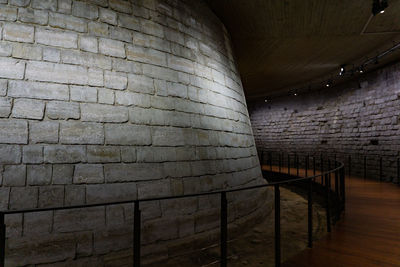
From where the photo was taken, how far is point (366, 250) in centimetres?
252

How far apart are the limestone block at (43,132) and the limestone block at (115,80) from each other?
0.76 m

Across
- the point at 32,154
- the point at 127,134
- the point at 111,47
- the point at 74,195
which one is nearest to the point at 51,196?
the point at 74,195

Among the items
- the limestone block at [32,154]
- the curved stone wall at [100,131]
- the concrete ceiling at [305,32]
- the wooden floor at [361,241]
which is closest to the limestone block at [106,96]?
the curved stone wall at [100,131]

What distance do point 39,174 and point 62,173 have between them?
20 cm

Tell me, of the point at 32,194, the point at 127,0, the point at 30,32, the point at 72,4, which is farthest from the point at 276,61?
the point at 32,194

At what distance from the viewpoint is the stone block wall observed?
7715 millimetres

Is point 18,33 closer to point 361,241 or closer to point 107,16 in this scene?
point 107,16

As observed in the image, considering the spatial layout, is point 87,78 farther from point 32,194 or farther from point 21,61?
point 32,194

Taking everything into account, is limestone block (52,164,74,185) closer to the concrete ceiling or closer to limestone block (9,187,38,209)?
limestone block (9,187,38,209)

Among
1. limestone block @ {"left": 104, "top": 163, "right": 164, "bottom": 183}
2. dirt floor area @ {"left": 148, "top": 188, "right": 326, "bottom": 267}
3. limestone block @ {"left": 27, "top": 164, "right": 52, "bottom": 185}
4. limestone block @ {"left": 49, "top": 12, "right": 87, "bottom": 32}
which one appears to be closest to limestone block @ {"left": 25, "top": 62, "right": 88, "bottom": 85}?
limestone block @ {"left": 49, "top": 12, "right": 87, "bottom": 32}

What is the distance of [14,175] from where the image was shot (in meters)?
2.33

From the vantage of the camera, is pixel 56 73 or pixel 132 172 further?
pixel 132 172

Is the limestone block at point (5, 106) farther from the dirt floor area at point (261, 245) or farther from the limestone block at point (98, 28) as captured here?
Result: the dirt floor area at point (261, 245)

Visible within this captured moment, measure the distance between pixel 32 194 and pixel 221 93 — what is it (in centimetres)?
Result: 321
